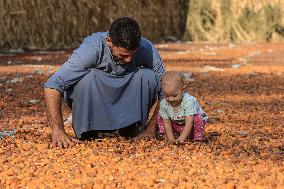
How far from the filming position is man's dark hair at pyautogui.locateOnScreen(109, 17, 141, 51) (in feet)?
13.1

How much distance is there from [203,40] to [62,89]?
55.0 feet

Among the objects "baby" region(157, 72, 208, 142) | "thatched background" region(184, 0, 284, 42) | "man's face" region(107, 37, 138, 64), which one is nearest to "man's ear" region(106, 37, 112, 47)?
"man's face" region(107, 37, 138, 64)

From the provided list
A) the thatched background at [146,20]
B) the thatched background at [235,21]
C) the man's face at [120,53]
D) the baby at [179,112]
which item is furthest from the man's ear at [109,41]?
the thatched background at [235,21]

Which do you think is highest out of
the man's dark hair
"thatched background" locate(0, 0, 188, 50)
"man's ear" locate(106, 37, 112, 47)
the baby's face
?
the man's dark hair

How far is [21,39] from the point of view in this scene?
1424cm

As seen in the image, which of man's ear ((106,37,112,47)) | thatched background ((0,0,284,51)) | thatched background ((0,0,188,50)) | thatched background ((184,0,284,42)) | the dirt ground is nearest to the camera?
the dirt ground

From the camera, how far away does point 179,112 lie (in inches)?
169

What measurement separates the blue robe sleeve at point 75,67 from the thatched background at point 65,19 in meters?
9.77

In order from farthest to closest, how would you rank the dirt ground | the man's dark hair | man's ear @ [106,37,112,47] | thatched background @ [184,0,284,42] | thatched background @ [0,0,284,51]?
thatched background @ [184,0,284,42] < thatched background @ [0,0,284,51] < man's ear @ [106,37,112,47] < the man's dark hair < the dirt ground

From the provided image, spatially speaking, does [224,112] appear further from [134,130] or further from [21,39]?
[21,39]

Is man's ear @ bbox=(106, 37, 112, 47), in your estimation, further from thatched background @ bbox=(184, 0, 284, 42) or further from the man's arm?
thatched background @ bbox=(184, 0, 284, 42)

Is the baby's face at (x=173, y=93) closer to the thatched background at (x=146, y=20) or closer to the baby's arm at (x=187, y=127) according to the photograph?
the baby's arm at (x=187, y=127)

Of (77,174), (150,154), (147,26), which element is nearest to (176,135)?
(150,154)

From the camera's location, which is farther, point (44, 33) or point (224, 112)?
point (44, 33)
